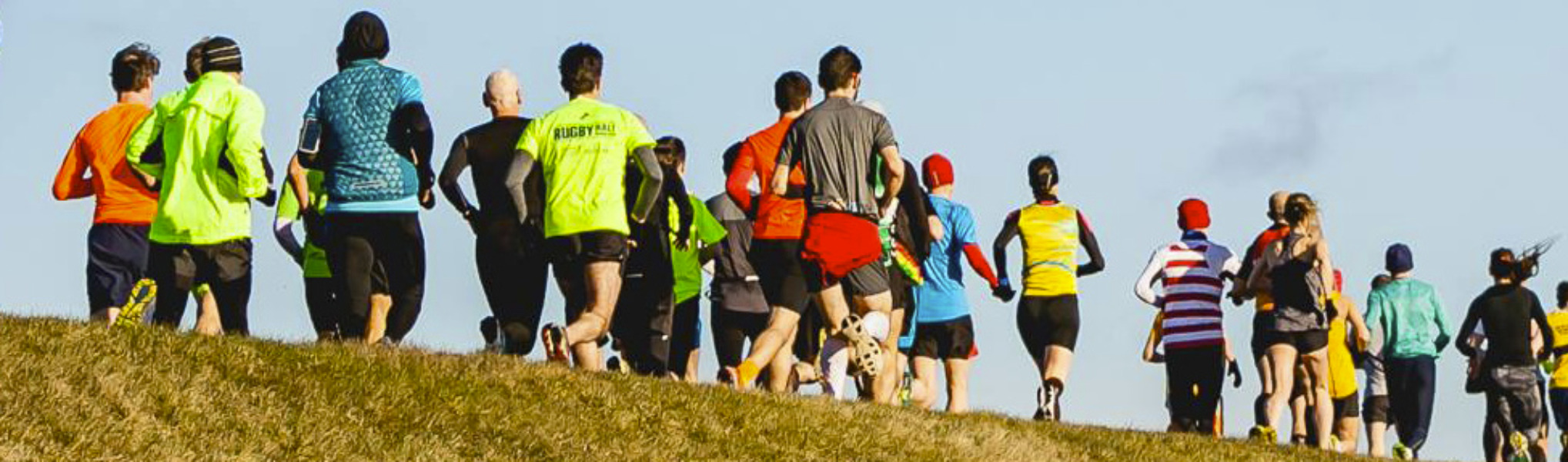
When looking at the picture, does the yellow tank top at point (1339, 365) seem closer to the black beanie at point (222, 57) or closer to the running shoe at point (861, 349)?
the running shoe at point (861, 349)

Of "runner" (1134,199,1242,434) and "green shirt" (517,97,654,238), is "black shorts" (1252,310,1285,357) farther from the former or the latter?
"green shirt" (517,97,654,238)

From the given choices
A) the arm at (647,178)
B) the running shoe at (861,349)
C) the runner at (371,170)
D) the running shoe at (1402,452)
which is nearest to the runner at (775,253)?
the running shoe at (861,349)

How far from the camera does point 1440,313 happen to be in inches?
853

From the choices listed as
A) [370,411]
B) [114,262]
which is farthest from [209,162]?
[370,411]

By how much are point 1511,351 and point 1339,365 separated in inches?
68.6

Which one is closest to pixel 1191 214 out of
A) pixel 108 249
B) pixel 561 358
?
pixel 561 358

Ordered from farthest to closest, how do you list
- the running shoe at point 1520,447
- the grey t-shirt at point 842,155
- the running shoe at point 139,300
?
the running shoe at point 1520,447
the grey t-shirt at point 842,155
the running shoe at point 139,300

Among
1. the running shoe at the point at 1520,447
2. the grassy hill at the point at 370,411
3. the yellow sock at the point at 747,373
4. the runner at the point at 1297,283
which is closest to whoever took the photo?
the grassy hill at the point at 370,411

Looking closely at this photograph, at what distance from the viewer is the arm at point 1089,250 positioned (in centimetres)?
1959

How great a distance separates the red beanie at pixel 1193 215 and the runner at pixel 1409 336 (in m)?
2.08

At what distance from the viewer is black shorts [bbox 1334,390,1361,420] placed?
21.0 meters

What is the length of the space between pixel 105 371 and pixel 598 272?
284 centimetres

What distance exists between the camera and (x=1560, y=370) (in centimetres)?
2366

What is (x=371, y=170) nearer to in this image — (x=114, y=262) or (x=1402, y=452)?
(x=114, y=262)
